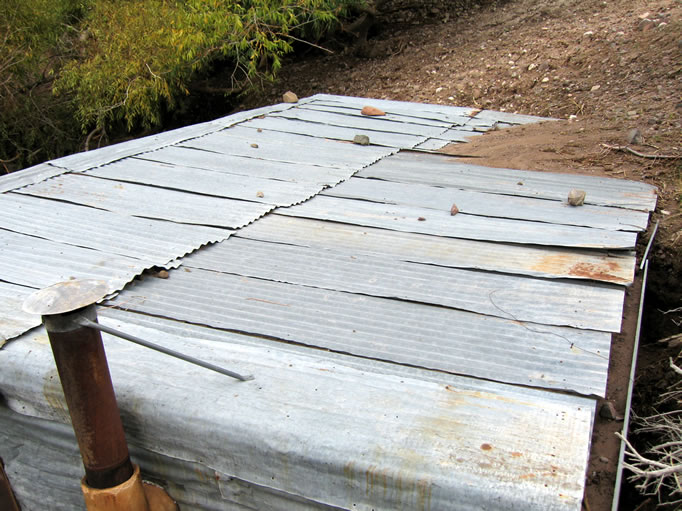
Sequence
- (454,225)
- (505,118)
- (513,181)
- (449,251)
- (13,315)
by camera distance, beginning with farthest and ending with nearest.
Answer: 1. (505,118)
2. (513,181)
3. (454,225)
4. (449,251)
5. (13,315)

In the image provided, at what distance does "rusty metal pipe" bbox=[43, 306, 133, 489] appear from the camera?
159 centimetres

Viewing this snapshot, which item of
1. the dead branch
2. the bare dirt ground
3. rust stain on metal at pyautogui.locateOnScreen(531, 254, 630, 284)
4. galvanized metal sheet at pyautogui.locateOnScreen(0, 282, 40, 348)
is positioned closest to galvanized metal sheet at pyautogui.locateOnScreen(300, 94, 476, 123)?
the bare dirt ground

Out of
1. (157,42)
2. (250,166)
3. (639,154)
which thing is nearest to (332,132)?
(250,166)

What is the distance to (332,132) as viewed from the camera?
217 inches

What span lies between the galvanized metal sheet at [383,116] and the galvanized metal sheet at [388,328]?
13.0 ft

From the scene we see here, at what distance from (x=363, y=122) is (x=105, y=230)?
3.44m

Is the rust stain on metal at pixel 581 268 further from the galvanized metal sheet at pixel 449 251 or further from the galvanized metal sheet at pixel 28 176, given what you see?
the galvanized metal sheet at pixel 28 176

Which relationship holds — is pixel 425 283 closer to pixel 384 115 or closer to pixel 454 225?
pixel 454 225

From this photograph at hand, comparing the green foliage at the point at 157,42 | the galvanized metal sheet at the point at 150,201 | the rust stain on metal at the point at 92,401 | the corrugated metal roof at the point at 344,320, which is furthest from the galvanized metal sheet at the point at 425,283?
the green foliage at the point at 157,42

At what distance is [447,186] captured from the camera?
4059mm

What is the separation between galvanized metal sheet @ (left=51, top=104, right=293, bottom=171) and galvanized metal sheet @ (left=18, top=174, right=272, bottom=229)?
334 mm

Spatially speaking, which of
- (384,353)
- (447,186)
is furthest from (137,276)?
(447,186)

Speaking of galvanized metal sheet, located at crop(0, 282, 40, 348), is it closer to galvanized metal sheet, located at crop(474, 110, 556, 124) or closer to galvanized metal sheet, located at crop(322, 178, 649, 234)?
galvanized metal sheet, located at crop(322, 178, 649, 234)

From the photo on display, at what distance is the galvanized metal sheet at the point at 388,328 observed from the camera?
2.03 metres
